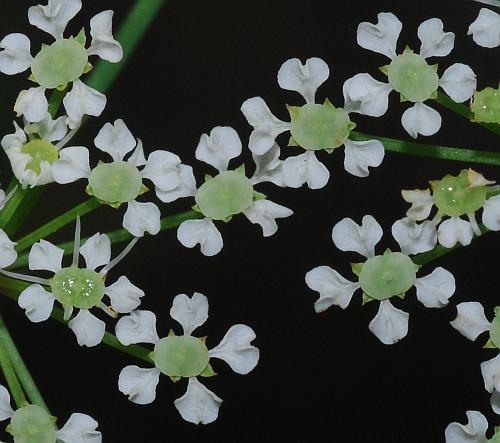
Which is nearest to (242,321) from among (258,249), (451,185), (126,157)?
(258,249)

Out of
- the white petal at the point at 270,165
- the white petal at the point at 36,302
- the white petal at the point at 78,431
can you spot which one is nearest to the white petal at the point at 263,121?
the white petal at the point at 270,165

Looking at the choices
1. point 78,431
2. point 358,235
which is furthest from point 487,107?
point 78,431

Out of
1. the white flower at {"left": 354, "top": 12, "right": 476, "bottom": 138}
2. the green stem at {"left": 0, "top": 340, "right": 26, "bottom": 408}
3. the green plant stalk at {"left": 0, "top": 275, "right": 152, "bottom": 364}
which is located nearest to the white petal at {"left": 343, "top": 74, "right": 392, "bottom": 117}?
the white flower at {"left": 354, "top": 12, "right": 476, "bottom": 138}

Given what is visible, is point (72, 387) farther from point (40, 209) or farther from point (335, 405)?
point (335, 405)

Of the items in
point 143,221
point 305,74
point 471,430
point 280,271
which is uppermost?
point 305,74

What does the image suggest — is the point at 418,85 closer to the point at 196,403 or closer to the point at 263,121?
the point at 263,121

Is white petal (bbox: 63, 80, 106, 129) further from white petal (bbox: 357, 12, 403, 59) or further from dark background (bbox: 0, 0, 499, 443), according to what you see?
dark background (bbox: 0, 0, 499, 443)
